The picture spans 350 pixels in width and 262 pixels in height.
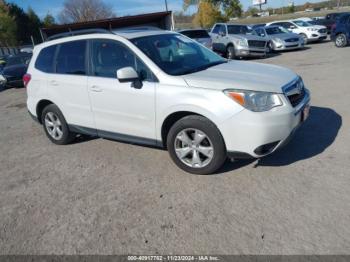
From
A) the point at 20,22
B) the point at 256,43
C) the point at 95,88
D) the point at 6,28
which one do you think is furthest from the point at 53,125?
the point at 20,22

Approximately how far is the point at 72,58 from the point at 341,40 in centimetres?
1621

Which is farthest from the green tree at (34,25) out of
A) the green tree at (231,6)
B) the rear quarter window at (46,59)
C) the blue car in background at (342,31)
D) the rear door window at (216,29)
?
the rear quarter window at (46,59)

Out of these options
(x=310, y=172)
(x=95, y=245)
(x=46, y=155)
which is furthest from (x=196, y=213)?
(x=46, y=155)

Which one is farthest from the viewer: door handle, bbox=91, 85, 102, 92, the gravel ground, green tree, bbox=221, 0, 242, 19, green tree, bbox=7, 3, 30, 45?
green tree, bbox=7, 3, 30, 45

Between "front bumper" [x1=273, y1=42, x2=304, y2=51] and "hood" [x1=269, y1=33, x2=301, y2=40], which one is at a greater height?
"hood" [x1=269, y1=33, x2=301, y2=40]

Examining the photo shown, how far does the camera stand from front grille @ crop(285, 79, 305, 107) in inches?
153

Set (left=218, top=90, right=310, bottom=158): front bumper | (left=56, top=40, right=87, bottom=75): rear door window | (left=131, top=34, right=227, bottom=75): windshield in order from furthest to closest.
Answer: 1. (left=56, top=40, right=87, bottom=75): rear door window
2. (left=131, top=34, right=227, bottom=75): windshield
3. (left=218, top=90, right=310, bottom=158): front bumper

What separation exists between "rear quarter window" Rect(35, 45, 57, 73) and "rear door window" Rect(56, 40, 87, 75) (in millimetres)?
185

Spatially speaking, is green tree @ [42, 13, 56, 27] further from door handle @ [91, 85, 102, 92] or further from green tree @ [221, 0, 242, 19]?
door handle @ [91, 85, 102, 92]

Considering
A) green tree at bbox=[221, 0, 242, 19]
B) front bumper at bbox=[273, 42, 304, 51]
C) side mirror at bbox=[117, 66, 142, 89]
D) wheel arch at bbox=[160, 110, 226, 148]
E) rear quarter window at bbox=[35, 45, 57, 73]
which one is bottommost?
front bumper at bbox=[273, 42, 304, 51]

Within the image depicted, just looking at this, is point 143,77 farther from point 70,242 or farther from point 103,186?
point 70,242

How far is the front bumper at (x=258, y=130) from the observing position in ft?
11.7

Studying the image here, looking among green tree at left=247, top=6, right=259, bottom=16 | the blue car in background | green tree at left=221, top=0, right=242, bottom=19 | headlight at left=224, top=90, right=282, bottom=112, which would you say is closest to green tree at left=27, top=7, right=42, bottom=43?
green tree at left=221, top=0, right=242, bottom=19

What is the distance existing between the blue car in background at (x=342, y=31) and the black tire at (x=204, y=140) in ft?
52.0
